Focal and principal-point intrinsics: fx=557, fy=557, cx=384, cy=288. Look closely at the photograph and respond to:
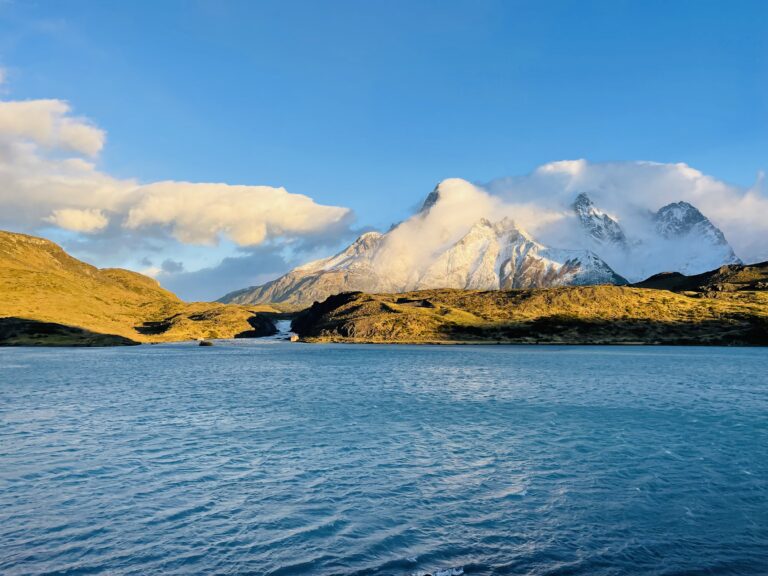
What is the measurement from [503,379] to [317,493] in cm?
9036

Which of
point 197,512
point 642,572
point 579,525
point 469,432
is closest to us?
point 642,572

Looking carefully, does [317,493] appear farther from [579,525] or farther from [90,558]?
[579,525]

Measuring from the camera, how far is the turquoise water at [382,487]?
26938 millimetres

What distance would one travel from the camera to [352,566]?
25.6 m

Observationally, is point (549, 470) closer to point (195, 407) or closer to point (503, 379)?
point (195, 407)

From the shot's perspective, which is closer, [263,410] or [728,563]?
[728,563]

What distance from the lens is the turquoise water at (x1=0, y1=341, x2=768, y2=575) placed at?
88.4 ft

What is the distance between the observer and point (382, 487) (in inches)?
1508

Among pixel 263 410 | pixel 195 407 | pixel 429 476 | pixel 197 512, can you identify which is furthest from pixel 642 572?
pixel 195 407

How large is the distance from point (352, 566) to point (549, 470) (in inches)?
891

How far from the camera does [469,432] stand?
5853 centimetres

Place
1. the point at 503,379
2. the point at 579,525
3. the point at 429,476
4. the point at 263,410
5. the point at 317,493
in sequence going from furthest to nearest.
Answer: the point at 503,379 → the point at 263,410 → the point at 429,476 → the point at 317,493 → the point at 579,525

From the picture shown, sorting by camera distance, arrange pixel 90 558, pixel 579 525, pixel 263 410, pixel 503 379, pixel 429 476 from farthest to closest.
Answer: pixel 503 379 < pixel 263 410 < pixel 429 476 < pixel 579 525 < pixel 90 558

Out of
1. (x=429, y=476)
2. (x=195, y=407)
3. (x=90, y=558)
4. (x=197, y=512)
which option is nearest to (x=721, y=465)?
(x=429, y=476)
